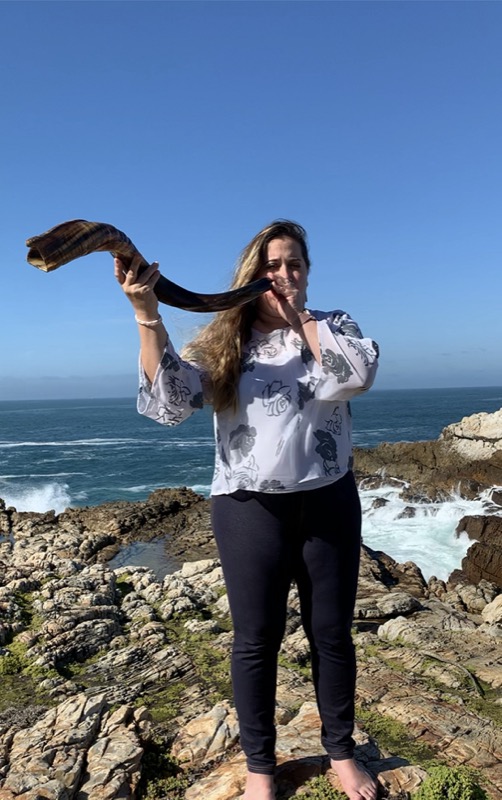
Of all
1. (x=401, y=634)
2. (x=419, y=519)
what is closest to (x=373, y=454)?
(x=419, y=519)

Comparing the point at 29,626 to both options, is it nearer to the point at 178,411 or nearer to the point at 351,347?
the point at 178,411

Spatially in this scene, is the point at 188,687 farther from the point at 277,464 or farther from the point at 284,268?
the point at 284,268

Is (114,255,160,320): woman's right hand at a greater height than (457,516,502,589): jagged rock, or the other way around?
(114,255,160,320): woman's right hand

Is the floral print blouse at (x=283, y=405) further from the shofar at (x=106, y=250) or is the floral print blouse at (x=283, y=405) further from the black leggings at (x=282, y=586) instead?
the shofar at (x=106, y=250)

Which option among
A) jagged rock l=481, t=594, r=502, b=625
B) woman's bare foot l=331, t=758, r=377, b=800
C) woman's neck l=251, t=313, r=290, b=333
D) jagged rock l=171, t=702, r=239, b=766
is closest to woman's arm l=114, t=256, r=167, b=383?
woman's neck l=251, t=313, r=290, b=333

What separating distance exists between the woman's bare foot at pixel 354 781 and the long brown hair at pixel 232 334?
1694 millimetres

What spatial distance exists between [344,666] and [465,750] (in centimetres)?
145

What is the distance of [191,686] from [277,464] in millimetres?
Result: 3136

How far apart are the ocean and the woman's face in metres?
8.56

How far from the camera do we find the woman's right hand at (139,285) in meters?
2.28

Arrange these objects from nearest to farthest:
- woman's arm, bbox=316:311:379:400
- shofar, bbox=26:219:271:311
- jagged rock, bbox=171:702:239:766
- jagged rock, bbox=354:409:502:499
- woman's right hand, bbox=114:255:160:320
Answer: shofar, bbox=26:219:271:311 < woman's right hand, bbox=114:255:160:320 < woman's arm, bbox=316:311:379:400 < jagged rock, bbox=171:702:239:766 < jagged rock, bbox=354:409:502:499

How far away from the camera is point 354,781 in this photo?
Answer: 2.64m

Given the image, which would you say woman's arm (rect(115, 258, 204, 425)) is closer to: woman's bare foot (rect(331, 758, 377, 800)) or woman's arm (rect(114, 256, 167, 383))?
woman's arm (rect(114, 256, 167, 383))

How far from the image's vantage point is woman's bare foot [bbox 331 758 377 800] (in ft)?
8.61
